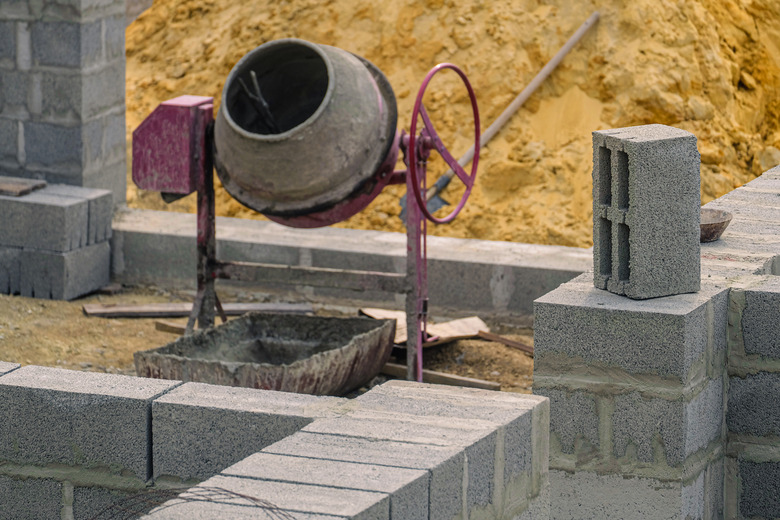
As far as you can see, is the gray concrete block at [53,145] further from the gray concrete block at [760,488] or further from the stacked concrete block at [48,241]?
the gray concrete block at [760,488]

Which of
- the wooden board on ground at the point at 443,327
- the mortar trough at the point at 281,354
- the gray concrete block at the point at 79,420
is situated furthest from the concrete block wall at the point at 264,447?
the wooden board on ground at the point at 443,327

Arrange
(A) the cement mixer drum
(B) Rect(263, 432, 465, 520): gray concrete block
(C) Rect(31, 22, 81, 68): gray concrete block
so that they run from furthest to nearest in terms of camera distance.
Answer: (C) Rect(31, 22, 81, 68): gray concrete block < (A) the cement mixer drum < (B) Rect(263, 432, 465, 520): gray concrete block

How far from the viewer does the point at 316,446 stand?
3201 mm

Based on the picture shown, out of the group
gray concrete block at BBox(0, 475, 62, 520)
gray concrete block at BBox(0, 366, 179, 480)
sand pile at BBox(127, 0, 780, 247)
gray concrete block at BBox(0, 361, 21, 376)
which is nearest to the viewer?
gray concrete block at BBox(0, 366, 179, 480)

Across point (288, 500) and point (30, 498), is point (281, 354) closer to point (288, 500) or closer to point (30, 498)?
point (30, 498)

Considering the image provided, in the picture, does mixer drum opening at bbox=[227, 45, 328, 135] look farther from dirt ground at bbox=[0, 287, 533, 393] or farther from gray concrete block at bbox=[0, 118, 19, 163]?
gray concrete block at bbox=[0, 118, 19, 163]

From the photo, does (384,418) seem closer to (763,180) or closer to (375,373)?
(375,373)

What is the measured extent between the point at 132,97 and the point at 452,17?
3509mm

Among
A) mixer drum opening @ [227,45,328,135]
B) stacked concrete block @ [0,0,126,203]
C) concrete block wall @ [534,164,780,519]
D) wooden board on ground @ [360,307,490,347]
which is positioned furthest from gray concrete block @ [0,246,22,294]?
concrete block wall @ [534,164,780,519]

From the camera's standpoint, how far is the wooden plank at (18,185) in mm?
7750

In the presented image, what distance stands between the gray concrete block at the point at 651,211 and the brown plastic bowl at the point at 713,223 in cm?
72

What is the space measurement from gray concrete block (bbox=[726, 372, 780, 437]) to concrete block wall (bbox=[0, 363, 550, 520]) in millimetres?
1328

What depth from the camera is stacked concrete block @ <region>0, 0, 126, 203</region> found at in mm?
7945

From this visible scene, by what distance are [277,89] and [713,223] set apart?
8.47 ft
